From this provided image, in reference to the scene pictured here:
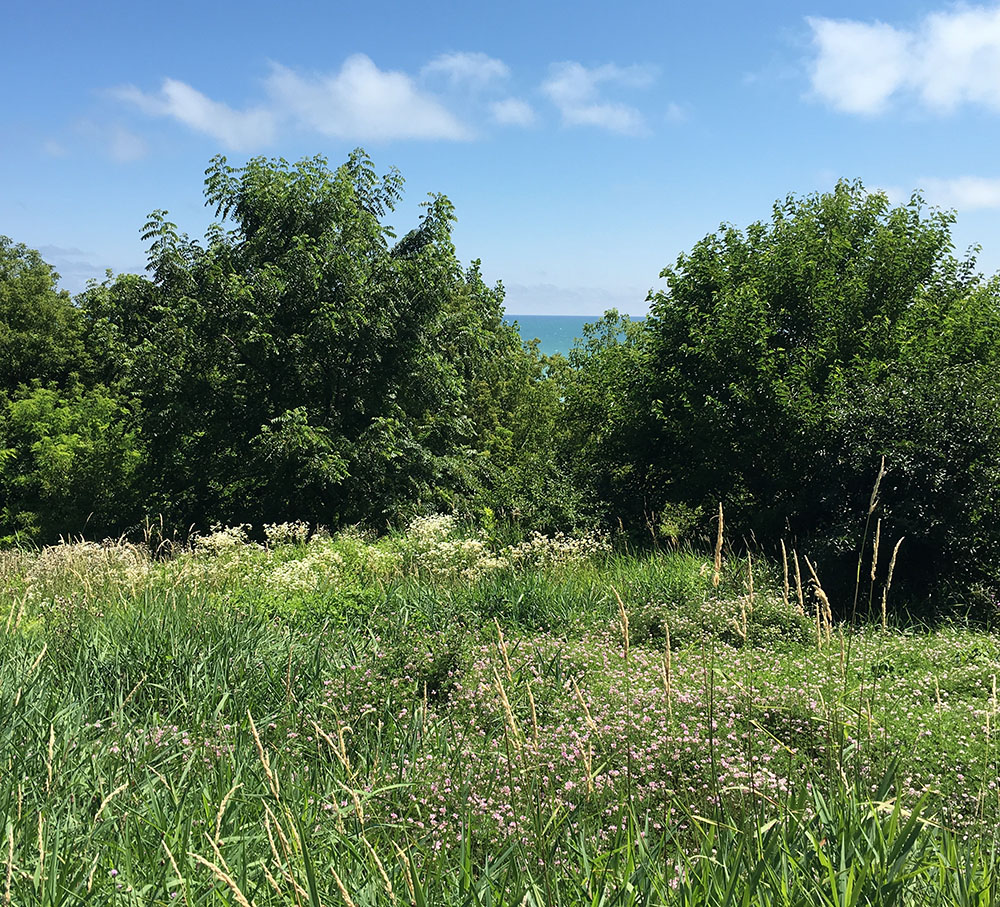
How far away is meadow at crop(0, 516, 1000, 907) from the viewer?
2027mm

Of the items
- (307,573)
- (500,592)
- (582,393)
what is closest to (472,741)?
(500,592)

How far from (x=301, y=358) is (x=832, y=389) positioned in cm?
1035

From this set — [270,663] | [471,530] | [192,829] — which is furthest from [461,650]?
[471,530]

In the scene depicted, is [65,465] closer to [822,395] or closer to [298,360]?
[298,360]

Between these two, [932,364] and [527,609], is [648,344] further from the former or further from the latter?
[527,609]

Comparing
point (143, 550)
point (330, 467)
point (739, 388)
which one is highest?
point (739, 388)

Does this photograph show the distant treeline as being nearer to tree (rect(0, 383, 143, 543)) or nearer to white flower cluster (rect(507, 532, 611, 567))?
tree (rect(0, 383, 143, 543))

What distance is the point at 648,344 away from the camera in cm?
1486

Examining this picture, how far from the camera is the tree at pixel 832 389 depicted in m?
9.05

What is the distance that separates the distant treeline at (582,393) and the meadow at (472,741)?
89.3 inches

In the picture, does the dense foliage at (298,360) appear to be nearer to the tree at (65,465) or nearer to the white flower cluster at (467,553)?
the tree at (65,465)

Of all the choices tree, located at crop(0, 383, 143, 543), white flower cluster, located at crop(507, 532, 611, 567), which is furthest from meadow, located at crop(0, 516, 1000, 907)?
Answer: tree, located at crop(0, 383, 143, 543)

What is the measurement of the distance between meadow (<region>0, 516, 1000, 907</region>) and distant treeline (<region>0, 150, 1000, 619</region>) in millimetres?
2267

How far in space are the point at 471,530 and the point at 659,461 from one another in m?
4.85
